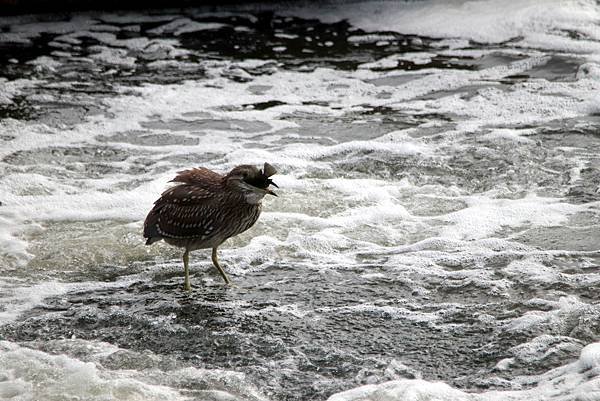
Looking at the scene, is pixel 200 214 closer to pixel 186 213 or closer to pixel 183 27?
pixel 186 213

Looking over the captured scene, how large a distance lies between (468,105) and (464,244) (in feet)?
10.3

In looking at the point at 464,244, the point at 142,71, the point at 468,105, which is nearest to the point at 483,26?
the point at 468,105

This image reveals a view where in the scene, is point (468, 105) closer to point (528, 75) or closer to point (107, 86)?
point (528, 75)

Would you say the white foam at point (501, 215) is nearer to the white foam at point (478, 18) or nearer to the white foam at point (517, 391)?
the white foam at point (517, 391)

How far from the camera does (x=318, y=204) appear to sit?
22.9 ft

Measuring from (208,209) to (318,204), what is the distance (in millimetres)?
1550

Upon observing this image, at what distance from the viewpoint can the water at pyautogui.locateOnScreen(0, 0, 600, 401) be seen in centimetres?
479

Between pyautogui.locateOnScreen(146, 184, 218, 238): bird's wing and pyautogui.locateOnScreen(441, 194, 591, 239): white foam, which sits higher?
pyautogui.locateOnScreen(146, 184, 218, 238): bird's wing

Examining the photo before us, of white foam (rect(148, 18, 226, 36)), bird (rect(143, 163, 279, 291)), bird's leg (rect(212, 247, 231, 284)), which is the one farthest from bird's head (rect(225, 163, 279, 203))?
white foam (rect(148, 18, 226, 36))

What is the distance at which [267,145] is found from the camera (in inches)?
328

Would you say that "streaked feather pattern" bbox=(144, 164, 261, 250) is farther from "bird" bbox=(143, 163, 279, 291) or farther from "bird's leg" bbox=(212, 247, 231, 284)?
"bird's leg" bbox=(212, 247, 231, 284)

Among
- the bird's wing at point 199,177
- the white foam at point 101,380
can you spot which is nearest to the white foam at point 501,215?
the bird's wing at point 199,177

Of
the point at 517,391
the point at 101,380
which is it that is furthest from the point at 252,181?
the point at 517,391

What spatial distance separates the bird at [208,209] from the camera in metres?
5.47
